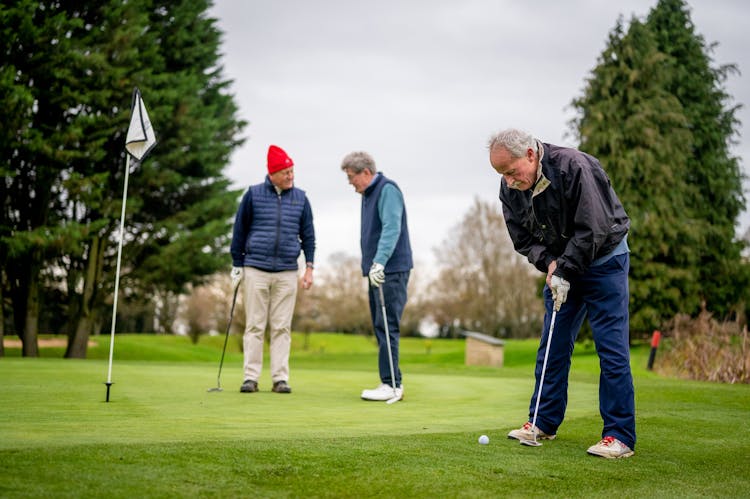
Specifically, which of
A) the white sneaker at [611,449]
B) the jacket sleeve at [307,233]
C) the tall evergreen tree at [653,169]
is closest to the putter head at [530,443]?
the white sneaker at [611,449]

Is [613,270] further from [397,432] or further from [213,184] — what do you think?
[213,184]

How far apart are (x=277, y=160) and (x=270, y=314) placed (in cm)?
150

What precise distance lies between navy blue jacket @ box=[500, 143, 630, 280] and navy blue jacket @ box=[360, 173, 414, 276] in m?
2.67

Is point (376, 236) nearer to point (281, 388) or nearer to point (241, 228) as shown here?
point (241, 228)

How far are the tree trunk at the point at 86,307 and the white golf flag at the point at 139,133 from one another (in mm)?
15624

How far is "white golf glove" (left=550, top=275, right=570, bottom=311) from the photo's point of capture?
4.03 m

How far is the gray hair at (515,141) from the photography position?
395 cm

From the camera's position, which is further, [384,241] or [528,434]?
[384,241]

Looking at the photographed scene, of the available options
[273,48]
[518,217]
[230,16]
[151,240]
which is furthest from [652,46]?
[518,217]

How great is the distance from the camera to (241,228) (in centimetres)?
739

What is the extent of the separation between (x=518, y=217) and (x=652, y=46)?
2796 centimetres

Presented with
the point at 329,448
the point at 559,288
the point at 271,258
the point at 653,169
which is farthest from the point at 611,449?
the point at 653,169

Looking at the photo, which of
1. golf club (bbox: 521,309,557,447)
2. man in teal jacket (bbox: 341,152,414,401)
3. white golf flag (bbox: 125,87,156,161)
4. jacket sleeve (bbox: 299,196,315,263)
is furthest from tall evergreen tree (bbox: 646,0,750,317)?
golf club (bbox: 521,309,557,447)

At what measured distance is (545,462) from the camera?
346 centimetres
